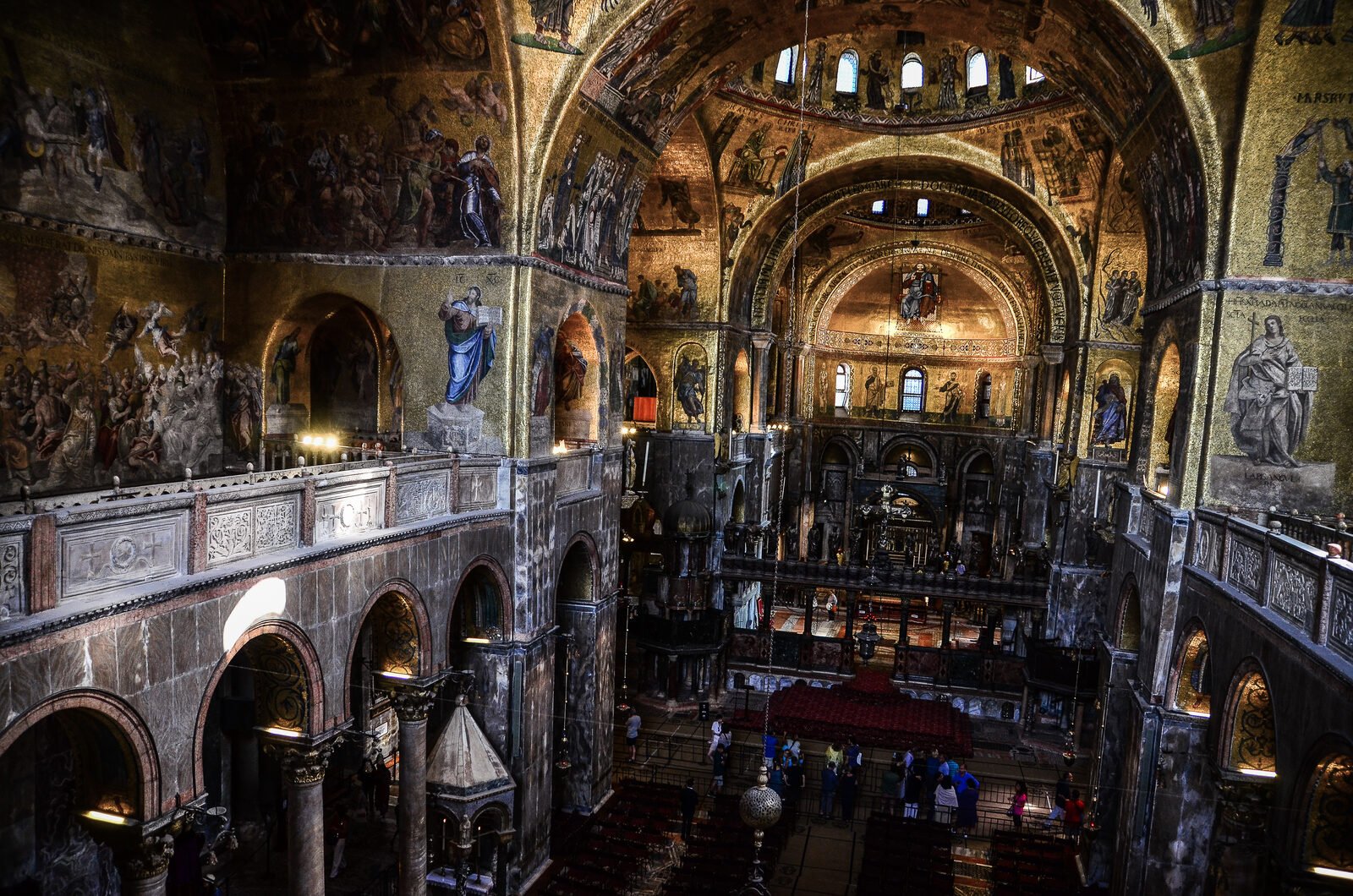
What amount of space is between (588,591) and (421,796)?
18.1ft

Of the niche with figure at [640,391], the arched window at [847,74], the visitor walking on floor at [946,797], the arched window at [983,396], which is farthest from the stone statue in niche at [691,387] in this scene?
the arched window at [983,396]

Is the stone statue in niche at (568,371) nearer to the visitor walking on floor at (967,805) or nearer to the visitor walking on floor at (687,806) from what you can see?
the visitor walking on floor at (687,806)

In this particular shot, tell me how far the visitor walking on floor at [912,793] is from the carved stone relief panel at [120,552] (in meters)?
14.5

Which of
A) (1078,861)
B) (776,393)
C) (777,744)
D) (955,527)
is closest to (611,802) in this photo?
(777,744)

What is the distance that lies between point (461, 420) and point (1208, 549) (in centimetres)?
1090

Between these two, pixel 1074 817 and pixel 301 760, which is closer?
pixel 301 760

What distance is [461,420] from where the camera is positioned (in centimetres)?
1473

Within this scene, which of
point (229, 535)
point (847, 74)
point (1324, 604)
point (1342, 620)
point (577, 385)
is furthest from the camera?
point (847, 74)

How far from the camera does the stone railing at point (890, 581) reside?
25.9 meters

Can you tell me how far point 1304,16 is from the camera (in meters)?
11.1

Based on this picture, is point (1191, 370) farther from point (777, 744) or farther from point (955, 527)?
point (955, 527)

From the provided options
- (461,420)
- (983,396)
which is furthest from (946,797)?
(983,396)

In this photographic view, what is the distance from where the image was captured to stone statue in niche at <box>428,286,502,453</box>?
14477 mm

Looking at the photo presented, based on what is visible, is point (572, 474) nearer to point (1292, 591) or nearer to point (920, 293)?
point (1292, 591)
